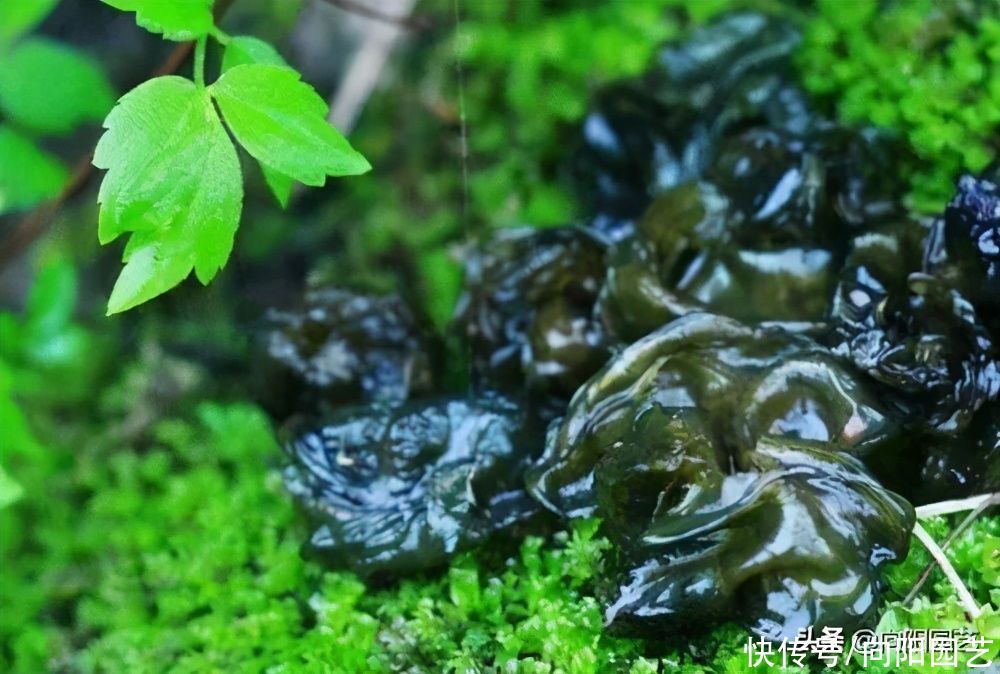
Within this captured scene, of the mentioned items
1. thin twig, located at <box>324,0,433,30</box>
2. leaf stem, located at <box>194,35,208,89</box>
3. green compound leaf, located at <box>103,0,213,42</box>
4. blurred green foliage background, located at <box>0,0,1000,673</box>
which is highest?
green compound leaf, located at <box>103,0,213,42</box>

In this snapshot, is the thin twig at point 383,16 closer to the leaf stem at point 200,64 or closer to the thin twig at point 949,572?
the leaf stem at point 200,64

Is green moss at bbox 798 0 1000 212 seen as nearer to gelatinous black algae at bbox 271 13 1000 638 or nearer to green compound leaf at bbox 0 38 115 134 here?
gelatinous black algae at bbox 271 13 1000 638

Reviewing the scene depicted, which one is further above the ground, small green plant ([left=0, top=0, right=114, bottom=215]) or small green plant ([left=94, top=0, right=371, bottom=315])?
small green plant ([left=94, top=0, right=371, bottom=315])

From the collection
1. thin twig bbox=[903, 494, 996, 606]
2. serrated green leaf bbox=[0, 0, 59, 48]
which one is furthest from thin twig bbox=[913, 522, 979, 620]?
serrated green leaf bbox=[0, 0, 59, 48]

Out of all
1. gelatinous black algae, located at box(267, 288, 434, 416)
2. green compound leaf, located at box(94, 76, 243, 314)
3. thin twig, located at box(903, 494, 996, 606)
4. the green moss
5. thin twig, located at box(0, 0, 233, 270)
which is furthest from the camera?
thin twig, located at box(0, 0, 233, 270)

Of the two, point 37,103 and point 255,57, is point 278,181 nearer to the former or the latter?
point 255,57

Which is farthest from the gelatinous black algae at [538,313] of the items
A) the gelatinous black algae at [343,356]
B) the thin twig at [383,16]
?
the thin twig at [383,16]
